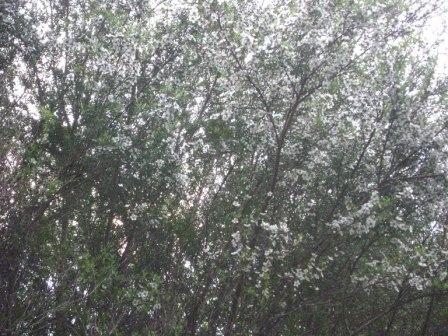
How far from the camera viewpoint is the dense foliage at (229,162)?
938 cm

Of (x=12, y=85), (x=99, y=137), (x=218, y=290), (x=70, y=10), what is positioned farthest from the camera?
(x=70, y=10)

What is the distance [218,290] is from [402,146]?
216 inches

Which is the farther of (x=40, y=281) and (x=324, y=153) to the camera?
(x=324, y=153)

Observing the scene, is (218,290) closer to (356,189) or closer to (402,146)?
(356,189)

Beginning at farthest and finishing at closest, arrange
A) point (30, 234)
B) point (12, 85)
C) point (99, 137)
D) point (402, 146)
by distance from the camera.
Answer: point (12, 85) → point (402, 146) → point (99, 137) → point (30, 234)

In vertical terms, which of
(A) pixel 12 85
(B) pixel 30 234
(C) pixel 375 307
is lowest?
(B) pixel 30 234

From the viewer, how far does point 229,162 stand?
1258 cm

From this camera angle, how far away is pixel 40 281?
8648mm

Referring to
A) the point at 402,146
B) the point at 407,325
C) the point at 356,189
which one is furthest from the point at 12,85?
the point at 407,325

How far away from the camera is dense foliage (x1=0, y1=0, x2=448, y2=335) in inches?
369

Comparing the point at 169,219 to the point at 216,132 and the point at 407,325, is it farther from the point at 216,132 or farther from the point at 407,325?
the point at 407,325

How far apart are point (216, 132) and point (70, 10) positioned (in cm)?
546

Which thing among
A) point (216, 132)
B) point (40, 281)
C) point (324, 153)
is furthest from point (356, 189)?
point (40, 281)

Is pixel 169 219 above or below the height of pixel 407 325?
below
